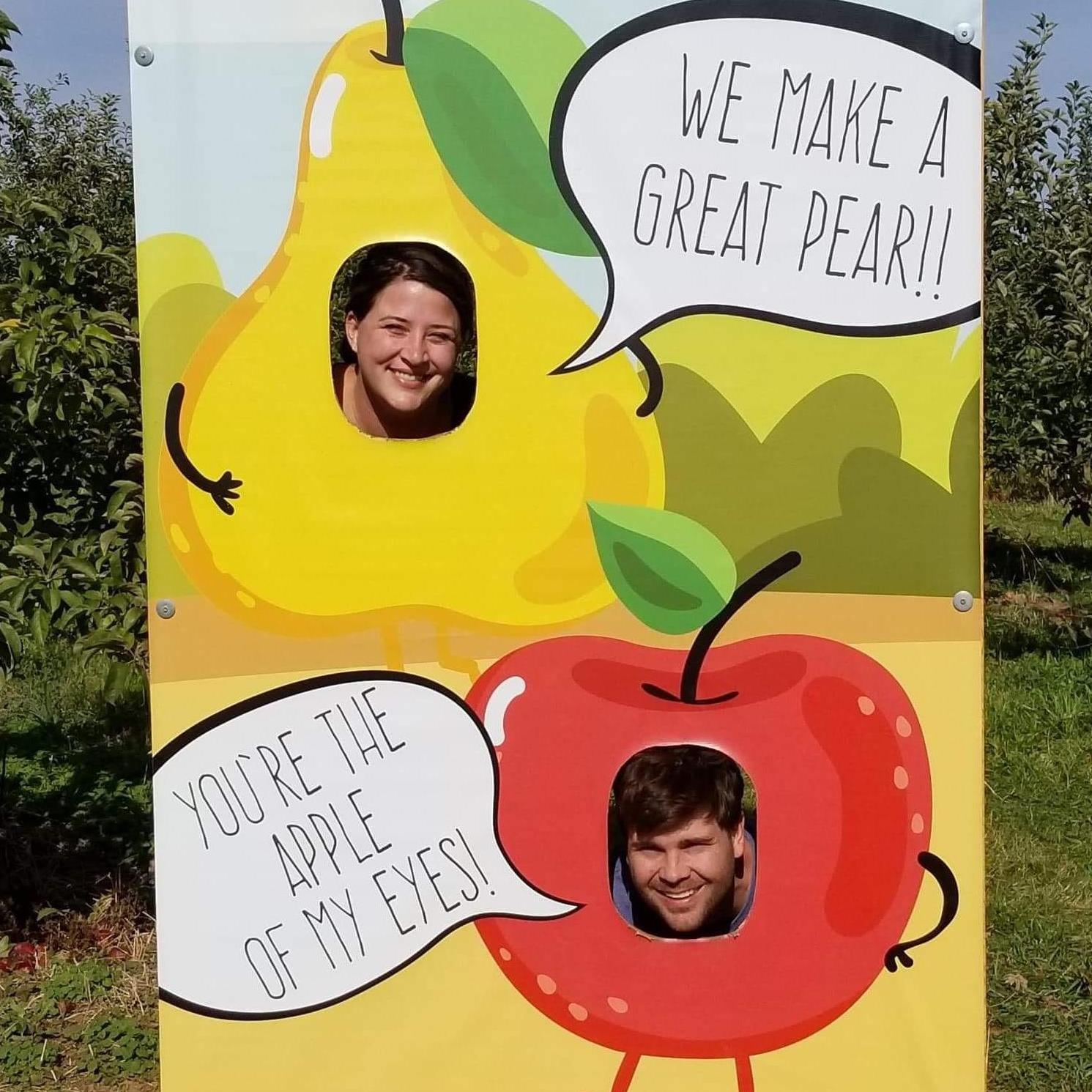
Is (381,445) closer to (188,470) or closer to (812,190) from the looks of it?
(188,470)

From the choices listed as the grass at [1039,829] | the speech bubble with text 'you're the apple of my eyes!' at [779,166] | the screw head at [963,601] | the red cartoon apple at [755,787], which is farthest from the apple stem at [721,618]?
the grass at [1039,829]

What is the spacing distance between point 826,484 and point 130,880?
9.65 feet

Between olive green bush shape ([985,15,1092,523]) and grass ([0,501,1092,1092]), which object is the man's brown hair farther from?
olive green bush shape ([985,15,1092,523])

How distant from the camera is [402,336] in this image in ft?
7.19

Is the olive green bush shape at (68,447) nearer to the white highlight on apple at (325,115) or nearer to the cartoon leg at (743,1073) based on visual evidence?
the white highlight on apple at (325,115)

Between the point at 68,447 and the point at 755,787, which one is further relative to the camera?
the point at 68,447

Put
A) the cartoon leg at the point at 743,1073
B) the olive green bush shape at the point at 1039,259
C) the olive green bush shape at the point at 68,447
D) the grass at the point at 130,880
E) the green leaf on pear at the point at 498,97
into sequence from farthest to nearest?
the olive green bush shape at the point at 1039,259 → the grass at the point at 130,880 → the olive green bush shape at the point at 68,447 → the cartoon leg at the point at 743,1073 → the green leaf on pear at the point at 498,97

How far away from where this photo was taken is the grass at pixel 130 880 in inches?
132

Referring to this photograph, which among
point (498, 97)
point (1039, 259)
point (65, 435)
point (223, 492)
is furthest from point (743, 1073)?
point (1039, 259)

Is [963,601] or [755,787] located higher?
[963,601]

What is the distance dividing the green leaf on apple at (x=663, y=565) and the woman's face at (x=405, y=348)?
1.16 feet

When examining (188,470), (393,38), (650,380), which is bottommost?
(188,470)

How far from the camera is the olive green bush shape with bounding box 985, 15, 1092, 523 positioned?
634 cm

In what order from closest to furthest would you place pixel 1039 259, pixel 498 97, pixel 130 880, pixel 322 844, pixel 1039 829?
pixel 498 97
pixel 322 844
pixel 130 880
pixel 1039 829
pixel 1039 259
